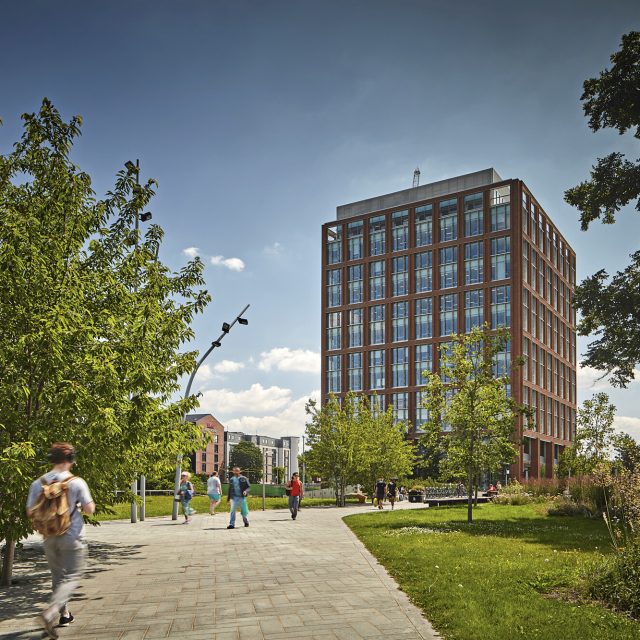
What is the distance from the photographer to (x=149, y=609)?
323 inches

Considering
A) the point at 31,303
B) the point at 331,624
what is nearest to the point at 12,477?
the point at 31,303

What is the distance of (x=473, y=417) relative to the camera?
69.8 ft

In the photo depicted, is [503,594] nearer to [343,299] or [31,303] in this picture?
[31,303]

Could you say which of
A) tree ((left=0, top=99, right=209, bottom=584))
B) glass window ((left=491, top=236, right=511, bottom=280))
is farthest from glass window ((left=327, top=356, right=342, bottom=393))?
tree ((left=0, top=99, right=209, bottom=584))

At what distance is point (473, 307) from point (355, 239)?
759 inches

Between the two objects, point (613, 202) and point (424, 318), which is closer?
point (613, 202)

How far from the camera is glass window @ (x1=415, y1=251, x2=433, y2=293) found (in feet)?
285

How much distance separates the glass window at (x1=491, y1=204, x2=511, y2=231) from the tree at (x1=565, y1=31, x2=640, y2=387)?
55991 mm

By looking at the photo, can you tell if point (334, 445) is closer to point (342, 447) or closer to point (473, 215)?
point (342, 447)

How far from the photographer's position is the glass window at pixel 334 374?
92.6 metres

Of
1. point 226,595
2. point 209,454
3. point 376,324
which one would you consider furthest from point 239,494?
point 209,454

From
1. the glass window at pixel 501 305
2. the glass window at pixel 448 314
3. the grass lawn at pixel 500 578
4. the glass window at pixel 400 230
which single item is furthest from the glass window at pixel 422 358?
the grass lawn at pixel 500 578

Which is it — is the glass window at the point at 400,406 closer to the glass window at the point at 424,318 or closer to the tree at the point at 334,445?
the glass window at the point at 424,318

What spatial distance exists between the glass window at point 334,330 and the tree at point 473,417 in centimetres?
7078
